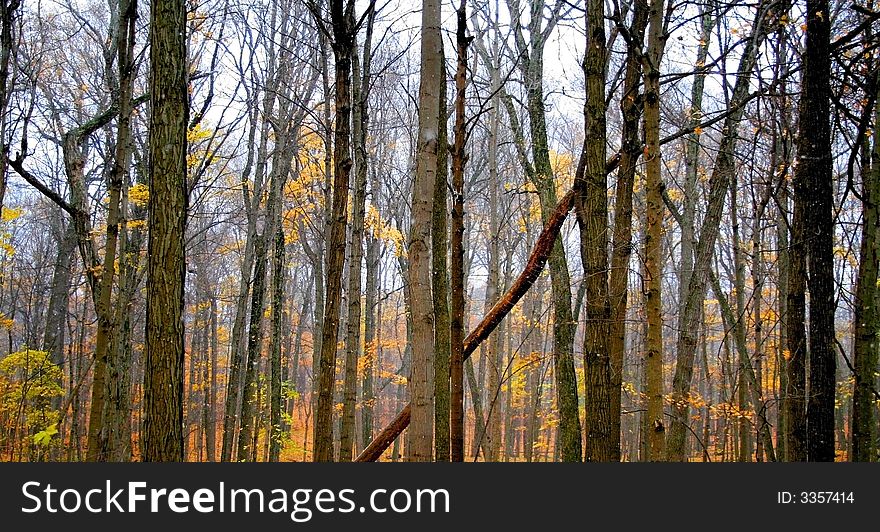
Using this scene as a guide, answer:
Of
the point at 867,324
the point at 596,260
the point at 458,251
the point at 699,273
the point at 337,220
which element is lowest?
the point at 867,324

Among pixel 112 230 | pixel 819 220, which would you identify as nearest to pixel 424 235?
pixel 819 220

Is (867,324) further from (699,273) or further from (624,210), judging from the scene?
(699,273)

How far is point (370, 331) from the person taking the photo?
1734cm

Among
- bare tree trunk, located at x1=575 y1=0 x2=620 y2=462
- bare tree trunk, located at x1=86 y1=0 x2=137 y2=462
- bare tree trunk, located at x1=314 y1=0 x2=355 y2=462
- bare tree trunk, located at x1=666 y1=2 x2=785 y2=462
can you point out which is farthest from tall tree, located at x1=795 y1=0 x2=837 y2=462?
bare tree trunk, located at x1=86 y1=0 x2=137 y2=462

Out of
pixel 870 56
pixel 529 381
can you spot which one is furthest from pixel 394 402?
pixel 870 56

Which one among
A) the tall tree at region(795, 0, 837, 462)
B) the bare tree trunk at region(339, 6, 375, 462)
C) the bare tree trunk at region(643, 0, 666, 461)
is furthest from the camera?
the bare tree trunk at region(339, 6, 375, 462)

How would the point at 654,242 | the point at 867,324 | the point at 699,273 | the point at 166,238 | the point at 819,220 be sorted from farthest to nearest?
the point at 699,273, the point at 867,324, the point at 819,220, the point at 654,242, the point at 166,238

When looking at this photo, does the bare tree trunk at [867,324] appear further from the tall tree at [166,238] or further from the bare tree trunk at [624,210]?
the tall tree at [166,238]

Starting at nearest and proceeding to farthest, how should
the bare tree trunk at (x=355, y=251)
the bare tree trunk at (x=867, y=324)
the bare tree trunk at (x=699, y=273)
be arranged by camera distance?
the bare tree trunk at (x=867, y=324) < the bare tree trunk at (x=355, y=251) < the bare tree trunk at (x=699, y=273)

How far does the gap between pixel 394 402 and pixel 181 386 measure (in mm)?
32736

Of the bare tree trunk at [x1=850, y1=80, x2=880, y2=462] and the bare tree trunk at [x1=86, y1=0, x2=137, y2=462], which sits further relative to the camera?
the bare tree trunk at [x1=86, y1=0, x2=137, y2=462]

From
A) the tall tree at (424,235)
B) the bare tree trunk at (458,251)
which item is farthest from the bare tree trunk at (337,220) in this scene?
the tall tree at (424,235)

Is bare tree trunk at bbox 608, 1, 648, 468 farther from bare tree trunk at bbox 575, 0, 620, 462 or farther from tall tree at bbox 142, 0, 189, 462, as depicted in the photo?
tall tree at bbox 142, 0, 189, 462

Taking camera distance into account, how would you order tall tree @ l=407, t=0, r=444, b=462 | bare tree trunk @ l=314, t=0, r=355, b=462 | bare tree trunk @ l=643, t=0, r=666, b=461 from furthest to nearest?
1. bare tree trunk @ l=314, t=0, r=355, b=462
2. tall tree @ l=407, t=0, r=444, b=462
3. bare tree trunk @ l=643, t=0, r=666, b=461
